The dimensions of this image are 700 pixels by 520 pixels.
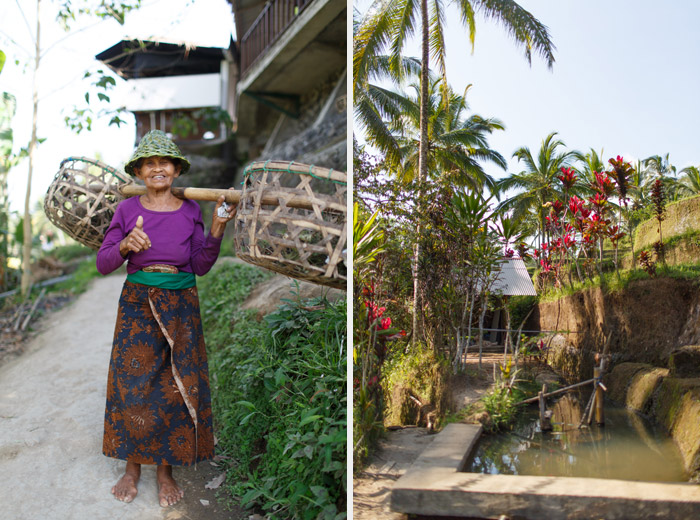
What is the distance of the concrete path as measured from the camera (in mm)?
1532

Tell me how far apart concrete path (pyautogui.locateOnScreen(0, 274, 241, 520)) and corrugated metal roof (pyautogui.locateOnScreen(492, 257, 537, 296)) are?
1028mm

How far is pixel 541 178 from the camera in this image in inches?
56.1

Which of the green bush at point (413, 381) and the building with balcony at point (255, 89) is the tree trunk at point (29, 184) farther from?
the green bush at point (413, 381)

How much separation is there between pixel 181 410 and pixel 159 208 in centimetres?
64

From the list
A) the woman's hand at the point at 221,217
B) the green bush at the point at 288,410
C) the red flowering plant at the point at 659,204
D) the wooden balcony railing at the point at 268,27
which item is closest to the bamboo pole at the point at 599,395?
the red flowering plant at the point at 659,204

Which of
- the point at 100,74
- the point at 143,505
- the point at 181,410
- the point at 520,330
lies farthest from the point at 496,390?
the point at 100,74

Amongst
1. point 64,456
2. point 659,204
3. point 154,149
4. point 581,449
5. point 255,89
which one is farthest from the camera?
point 255,89

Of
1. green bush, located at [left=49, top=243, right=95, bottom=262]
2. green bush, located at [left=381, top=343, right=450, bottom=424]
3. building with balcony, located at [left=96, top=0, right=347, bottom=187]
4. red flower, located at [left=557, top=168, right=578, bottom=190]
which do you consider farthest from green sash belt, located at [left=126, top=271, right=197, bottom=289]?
green bush, located at [left=49, top=243, right=95, bottom=262]

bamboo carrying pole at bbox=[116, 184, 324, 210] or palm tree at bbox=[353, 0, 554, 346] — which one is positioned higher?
palm tree at bbox=[353, 0, 554, 346]

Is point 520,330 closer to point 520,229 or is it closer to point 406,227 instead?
point 520,229

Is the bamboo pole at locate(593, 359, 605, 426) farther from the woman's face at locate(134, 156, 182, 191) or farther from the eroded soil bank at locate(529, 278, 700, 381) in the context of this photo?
the woman's face at locate(134, 156, 182, 191)

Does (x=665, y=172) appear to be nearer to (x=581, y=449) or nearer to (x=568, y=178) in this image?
(x=568, y=178)

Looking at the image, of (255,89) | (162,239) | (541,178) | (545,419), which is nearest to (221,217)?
(162,239)

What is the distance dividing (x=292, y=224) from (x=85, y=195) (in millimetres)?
996
